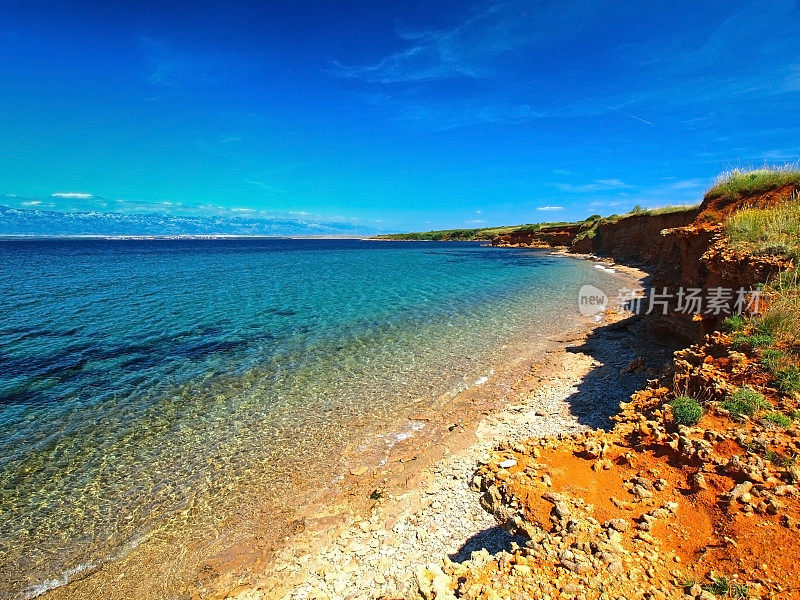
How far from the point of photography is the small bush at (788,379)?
7.14 metres

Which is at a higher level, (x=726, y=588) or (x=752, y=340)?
(x=752, y=340)

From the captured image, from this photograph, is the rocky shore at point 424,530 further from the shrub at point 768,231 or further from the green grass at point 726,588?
the shrub at point 768,231

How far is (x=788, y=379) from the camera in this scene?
7.26m

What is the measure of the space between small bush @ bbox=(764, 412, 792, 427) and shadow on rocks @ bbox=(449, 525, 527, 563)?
4872 millimetres

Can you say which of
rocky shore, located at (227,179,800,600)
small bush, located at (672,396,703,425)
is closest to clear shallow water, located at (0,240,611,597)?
rocky shore, located at (227,179,800,600)

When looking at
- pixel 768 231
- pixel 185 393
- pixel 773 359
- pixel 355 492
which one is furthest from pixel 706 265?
pixel 185 393

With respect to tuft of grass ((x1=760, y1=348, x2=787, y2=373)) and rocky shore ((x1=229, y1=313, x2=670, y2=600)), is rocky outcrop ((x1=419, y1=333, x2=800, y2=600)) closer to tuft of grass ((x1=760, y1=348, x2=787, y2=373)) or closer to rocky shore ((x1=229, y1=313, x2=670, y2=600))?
tuft of grass ((x1=760, y1=348, x2=787, y2=373))

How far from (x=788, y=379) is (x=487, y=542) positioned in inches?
258

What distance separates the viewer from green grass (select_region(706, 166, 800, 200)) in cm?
1564

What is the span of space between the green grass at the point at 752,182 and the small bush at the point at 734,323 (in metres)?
10.1

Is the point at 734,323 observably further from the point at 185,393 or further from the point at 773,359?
the point at 185,393

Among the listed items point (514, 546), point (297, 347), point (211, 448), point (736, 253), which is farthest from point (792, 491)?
point (297, 347)

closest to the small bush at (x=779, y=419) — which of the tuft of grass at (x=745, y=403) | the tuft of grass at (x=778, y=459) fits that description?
the tuft of grass at (x=745, y=403)

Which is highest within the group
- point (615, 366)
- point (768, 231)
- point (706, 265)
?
point (768, 231)
